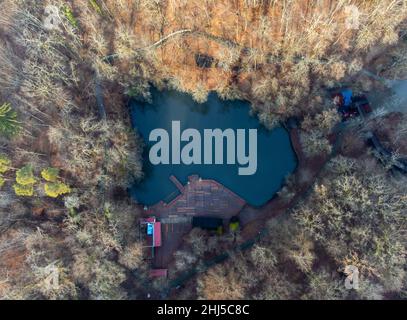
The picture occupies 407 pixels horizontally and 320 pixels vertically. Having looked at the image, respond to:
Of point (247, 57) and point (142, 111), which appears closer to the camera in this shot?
point (247, 57)

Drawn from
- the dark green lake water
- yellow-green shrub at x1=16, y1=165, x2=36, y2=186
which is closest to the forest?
yellow-green shrub at x1=16, y1=165, x2=36, y2=186

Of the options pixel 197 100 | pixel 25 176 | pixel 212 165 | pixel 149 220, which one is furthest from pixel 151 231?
pixel 197 100

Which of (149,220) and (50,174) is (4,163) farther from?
(149,220)

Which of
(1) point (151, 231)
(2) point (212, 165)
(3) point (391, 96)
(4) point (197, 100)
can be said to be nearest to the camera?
(1) point (151, 231)

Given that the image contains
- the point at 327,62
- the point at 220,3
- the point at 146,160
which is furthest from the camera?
the point at 146,160

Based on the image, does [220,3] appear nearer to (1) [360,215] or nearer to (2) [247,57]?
(2) [247,57]

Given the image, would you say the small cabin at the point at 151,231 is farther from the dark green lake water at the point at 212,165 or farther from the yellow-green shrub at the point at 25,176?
the yellow-green shrub at the point at 25,176

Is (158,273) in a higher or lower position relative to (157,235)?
lower

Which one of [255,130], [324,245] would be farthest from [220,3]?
[324,245]
